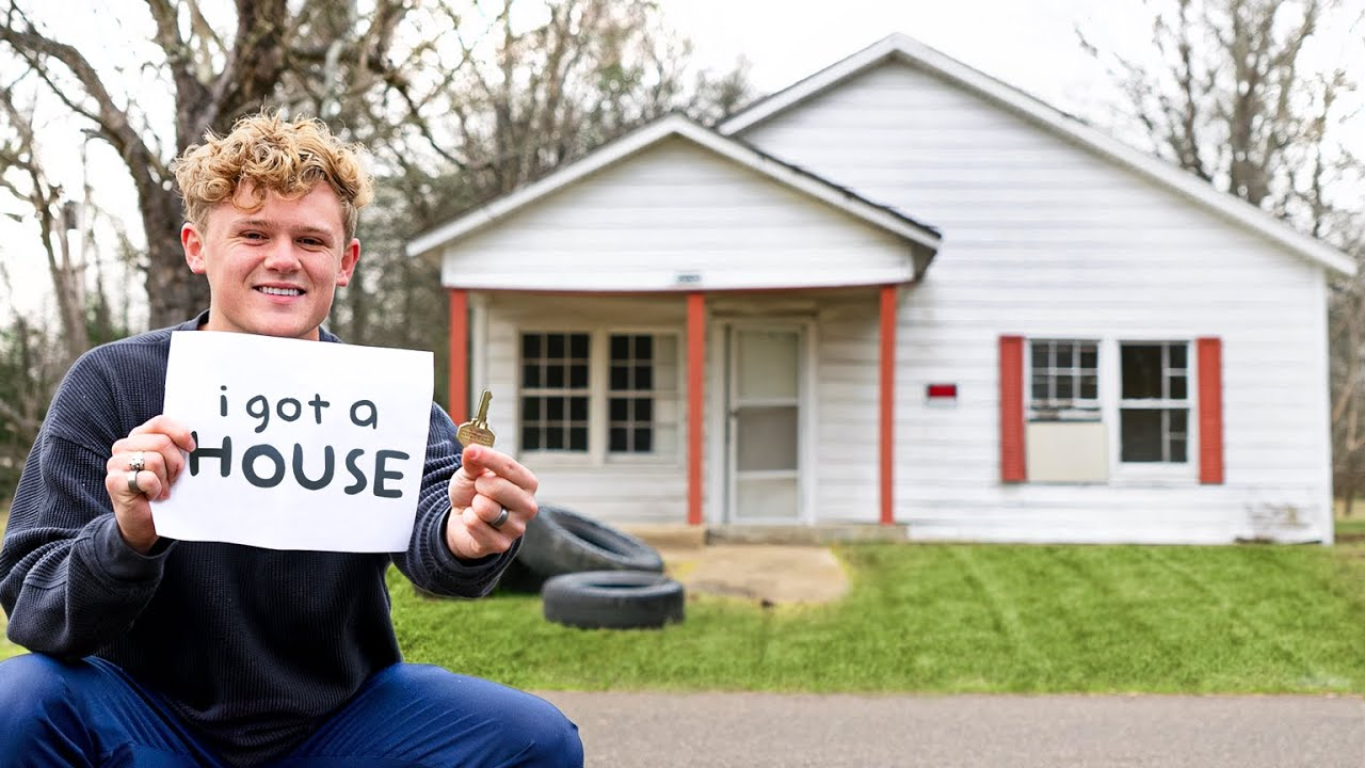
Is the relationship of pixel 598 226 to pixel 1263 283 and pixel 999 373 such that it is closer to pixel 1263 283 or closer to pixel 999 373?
pixel 999 373

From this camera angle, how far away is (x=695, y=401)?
11.3 metres

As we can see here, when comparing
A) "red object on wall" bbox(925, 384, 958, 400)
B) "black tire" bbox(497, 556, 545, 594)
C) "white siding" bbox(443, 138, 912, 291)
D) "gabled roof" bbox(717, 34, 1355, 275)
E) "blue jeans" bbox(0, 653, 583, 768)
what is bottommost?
"black tire" bbox(497, 556, 545, 594)

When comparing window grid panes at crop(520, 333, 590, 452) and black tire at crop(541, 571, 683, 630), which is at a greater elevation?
window grid panes at crop(520, 333, 590, 452)

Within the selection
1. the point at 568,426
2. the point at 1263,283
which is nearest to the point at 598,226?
the point at 568,426

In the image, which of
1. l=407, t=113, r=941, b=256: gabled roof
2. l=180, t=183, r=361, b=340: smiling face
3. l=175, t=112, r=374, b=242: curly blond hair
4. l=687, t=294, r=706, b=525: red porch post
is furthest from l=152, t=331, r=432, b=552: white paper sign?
l=407, t=113, r=941, b=256: gabled roof

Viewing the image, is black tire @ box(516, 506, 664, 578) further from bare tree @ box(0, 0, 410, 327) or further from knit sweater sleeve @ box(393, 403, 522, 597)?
knit sweater sleeve @ box(393, 403, 522, 597)

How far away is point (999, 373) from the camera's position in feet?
41.4

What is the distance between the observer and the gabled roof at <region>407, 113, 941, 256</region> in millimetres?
11188

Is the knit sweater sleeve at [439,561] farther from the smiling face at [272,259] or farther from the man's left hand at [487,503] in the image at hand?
the smiling face at [272,259]

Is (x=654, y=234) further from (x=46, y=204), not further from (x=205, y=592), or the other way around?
(x=205, y=592)

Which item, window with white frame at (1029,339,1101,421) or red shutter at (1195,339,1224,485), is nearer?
red shutter at (1195,339,1224,485)

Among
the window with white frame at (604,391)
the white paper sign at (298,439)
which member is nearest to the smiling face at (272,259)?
the white paper sign at (298,439)

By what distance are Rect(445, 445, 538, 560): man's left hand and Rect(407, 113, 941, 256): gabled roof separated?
9.33m

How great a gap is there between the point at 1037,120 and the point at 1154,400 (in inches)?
125
